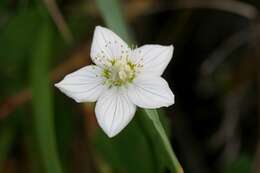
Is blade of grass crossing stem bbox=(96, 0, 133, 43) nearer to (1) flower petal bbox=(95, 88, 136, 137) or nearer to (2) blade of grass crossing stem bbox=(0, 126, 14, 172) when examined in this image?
(1) flower petal bbox=(95, 88, 136, 137)

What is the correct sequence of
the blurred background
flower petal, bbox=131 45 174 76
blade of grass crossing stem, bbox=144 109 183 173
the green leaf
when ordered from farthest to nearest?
the blurred background, the green leaf, flower petal, bbox=131 45 174 76, blade of grass crossing stem, bbox=144 109 183 173

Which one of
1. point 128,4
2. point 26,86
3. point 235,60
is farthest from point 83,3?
point 235,60

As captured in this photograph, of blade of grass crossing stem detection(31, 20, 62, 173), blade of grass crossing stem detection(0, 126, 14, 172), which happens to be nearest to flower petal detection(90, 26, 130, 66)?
blade of grass crossing stem detection(31, 20, 62, 173)

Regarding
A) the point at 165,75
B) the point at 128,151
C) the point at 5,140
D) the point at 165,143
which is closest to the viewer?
the point at 165,143

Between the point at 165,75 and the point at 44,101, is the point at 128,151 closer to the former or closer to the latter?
the point at 44,101

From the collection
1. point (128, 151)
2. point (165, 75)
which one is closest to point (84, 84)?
point (128, 151)
